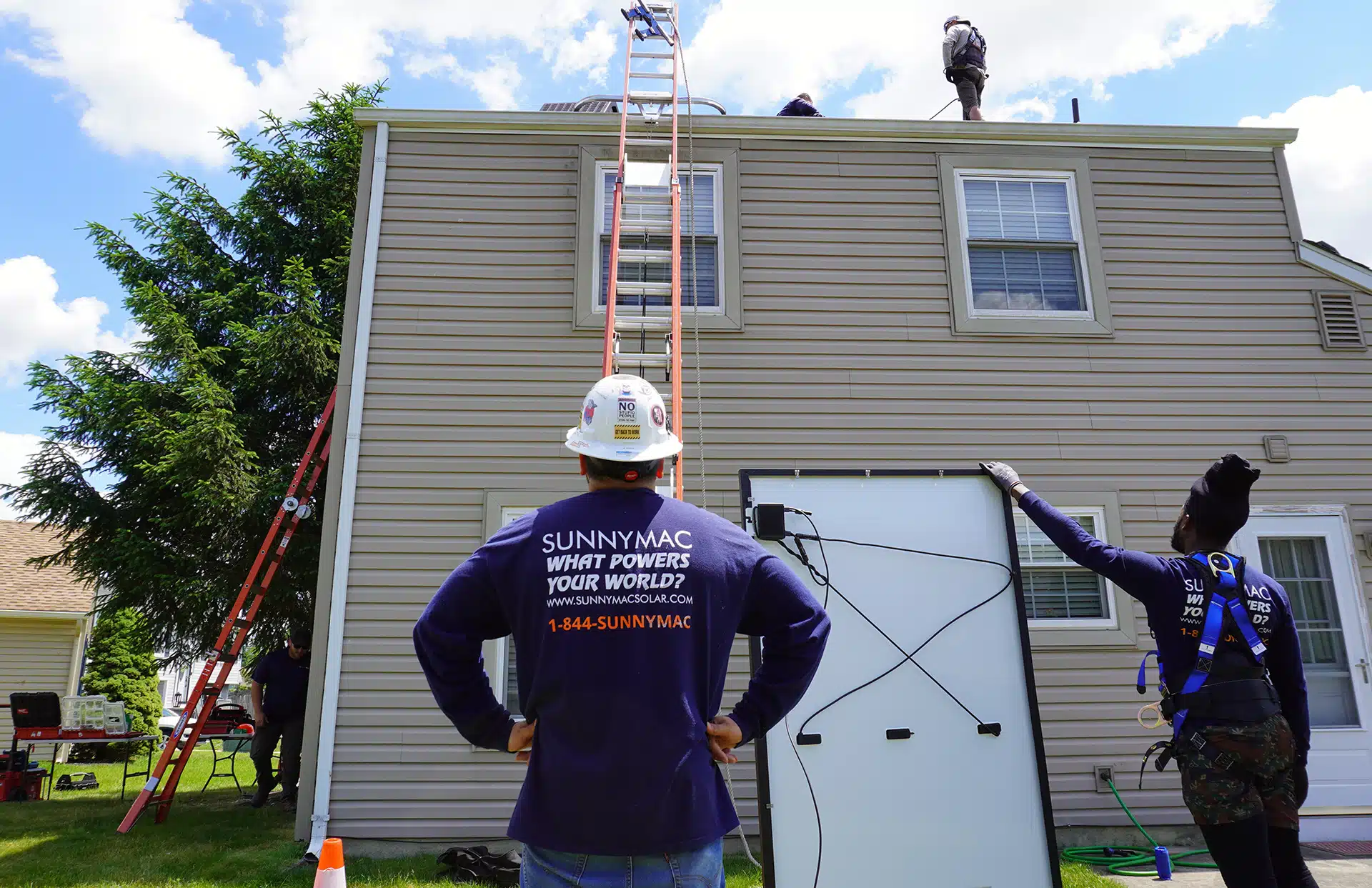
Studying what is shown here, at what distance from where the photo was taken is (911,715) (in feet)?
13.4

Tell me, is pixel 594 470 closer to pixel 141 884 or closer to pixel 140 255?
pixel 141 884

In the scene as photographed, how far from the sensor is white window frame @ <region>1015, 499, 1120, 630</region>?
20.1ft

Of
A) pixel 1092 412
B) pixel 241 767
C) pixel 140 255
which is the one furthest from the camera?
pixel 241 767

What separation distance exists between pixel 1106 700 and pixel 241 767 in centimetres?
1206

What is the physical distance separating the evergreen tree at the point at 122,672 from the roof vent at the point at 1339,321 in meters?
16.4

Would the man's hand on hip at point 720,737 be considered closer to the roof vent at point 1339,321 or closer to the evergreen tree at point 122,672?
the roof vent at point 1339,321

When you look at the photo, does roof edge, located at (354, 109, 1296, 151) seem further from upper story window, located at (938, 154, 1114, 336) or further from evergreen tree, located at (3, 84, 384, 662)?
evergreen tree, located at (3, 84, 384, 662)

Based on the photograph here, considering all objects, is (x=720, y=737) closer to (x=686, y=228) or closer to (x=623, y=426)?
(x=623, y=426)

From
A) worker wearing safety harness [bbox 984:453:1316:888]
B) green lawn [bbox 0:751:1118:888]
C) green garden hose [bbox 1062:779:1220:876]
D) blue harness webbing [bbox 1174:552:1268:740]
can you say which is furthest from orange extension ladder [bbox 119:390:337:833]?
green garden hose [bbox 1062:779:1220:876]

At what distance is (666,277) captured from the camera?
Answer: 677 centimetres

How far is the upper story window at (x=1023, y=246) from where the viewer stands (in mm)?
6746

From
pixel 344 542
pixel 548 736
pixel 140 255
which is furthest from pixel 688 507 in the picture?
pixel 140 255

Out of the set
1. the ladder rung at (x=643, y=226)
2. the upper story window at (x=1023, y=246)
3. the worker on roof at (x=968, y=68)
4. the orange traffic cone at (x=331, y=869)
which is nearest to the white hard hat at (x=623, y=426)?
the orange traffic cone at (x=331, y=869)

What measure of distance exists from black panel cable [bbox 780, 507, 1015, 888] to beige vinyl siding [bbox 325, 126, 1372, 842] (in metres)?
1.85
